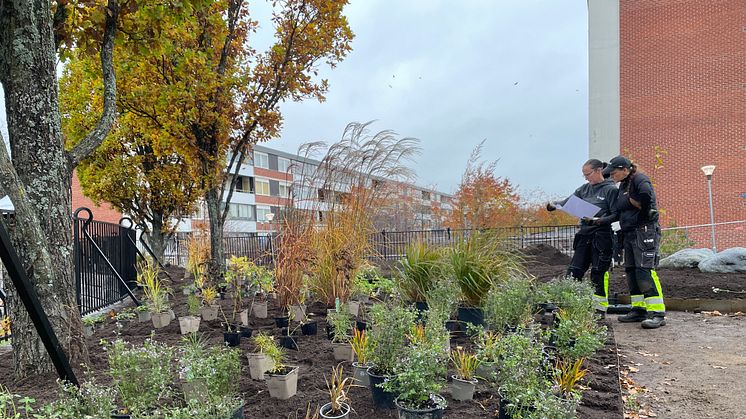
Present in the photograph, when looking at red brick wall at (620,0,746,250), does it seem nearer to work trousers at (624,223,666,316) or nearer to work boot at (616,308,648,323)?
work boot at (616,308,648,323)

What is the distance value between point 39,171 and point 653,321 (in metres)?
5.49

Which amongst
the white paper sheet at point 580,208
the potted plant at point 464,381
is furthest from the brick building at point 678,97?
the potted plant at point 464,381

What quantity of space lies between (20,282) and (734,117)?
22213mm

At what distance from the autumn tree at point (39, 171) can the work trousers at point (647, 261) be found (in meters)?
5.00

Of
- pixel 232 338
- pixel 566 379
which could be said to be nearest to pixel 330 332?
pixel 232 338

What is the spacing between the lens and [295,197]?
16.7 ft

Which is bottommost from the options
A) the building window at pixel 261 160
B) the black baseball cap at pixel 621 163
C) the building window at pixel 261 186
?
the black baseball cap at pixel 621 163

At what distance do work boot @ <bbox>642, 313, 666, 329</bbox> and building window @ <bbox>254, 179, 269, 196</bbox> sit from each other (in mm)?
39417

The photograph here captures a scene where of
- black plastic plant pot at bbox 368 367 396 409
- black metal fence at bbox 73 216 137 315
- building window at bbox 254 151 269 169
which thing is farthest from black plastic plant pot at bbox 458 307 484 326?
building window at bbox 254 151 269 169

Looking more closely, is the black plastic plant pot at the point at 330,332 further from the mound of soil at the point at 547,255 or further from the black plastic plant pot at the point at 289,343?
the mound of soil at the point at 547,255

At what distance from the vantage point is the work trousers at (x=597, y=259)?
505 centimetres

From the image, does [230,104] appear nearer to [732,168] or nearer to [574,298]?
[574,298]

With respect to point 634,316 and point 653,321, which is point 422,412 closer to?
point 653,321

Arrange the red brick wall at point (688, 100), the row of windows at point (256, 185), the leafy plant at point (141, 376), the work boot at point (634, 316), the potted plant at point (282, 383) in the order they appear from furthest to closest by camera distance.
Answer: the row of windows at point (256, 185)
the red brick wall at point (688, 100)
the work boot at point (634, 316)
the potted plant at point (282, 383)
the leafy plant at point (141, 376)
